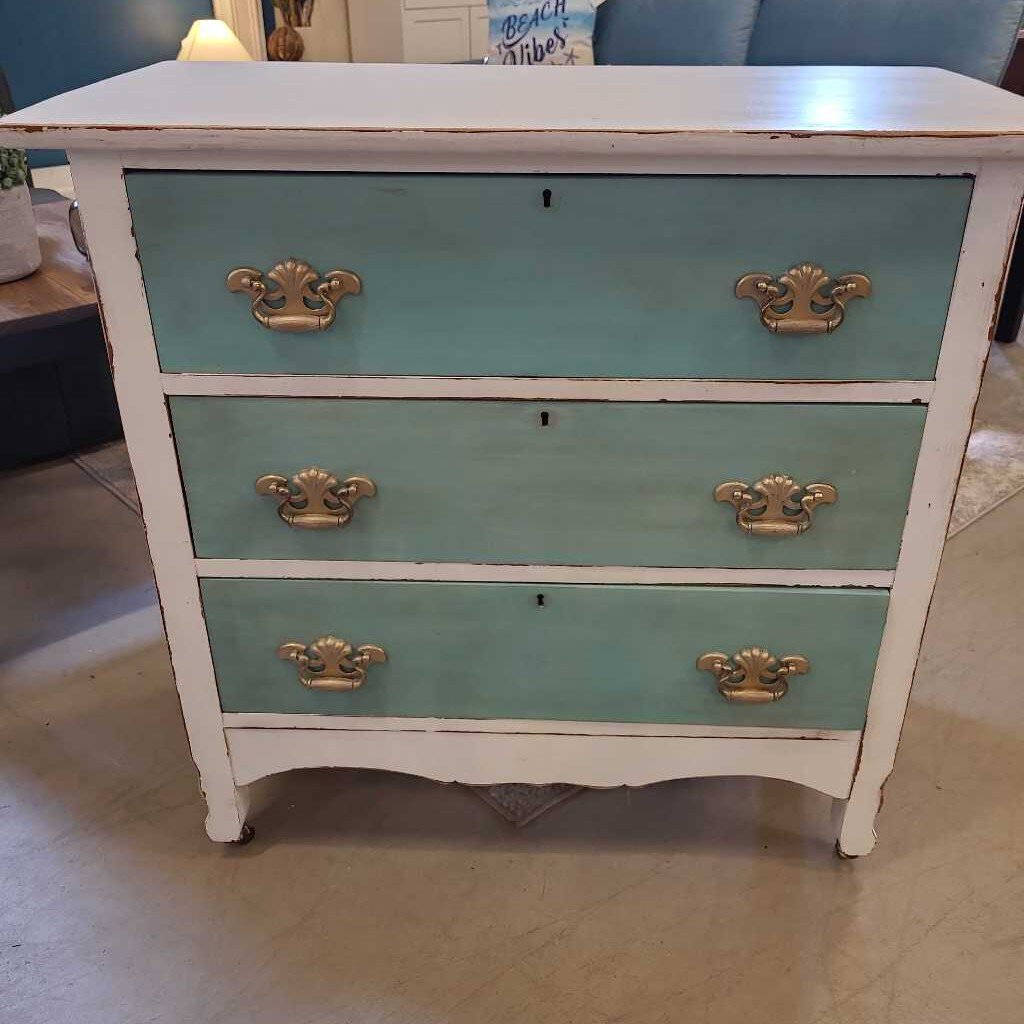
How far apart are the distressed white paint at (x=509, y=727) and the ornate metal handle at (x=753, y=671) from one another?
0.20 ft

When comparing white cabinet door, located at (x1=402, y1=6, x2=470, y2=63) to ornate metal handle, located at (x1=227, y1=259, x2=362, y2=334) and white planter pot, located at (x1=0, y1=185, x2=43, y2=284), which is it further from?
ornate metal handle, located at (x1=227, y1=259, x2=362, y2=334)

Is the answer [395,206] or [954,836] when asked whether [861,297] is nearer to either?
[395,206]

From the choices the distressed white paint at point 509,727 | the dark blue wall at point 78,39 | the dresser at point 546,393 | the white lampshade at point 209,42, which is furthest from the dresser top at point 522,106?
the dark blue wall at point 78,39

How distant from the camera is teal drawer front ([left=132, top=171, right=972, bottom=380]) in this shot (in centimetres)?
82

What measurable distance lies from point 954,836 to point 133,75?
1.32m

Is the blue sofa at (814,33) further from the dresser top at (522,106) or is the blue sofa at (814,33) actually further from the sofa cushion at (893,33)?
the dresser top at (522,106)

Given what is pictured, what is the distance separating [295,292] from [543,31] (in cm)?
173

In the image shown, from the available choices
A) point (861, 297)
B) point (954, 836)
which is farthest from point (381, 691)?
point (954, 836)

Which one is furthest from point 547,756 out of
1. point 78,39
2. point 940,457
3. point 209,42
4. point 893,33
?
point 78,39

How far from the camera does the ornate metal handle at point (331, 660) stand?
1038 mm

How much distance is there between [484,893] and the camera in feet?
3.77

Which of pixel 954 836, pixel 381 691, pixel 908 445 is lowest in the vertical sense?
pixel 954 836

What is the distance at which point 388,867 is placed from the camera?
1183 millimetres

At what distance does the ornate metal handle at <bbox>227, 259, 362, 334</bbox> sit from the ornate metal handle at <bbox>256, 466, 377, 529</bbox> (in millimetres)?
151
